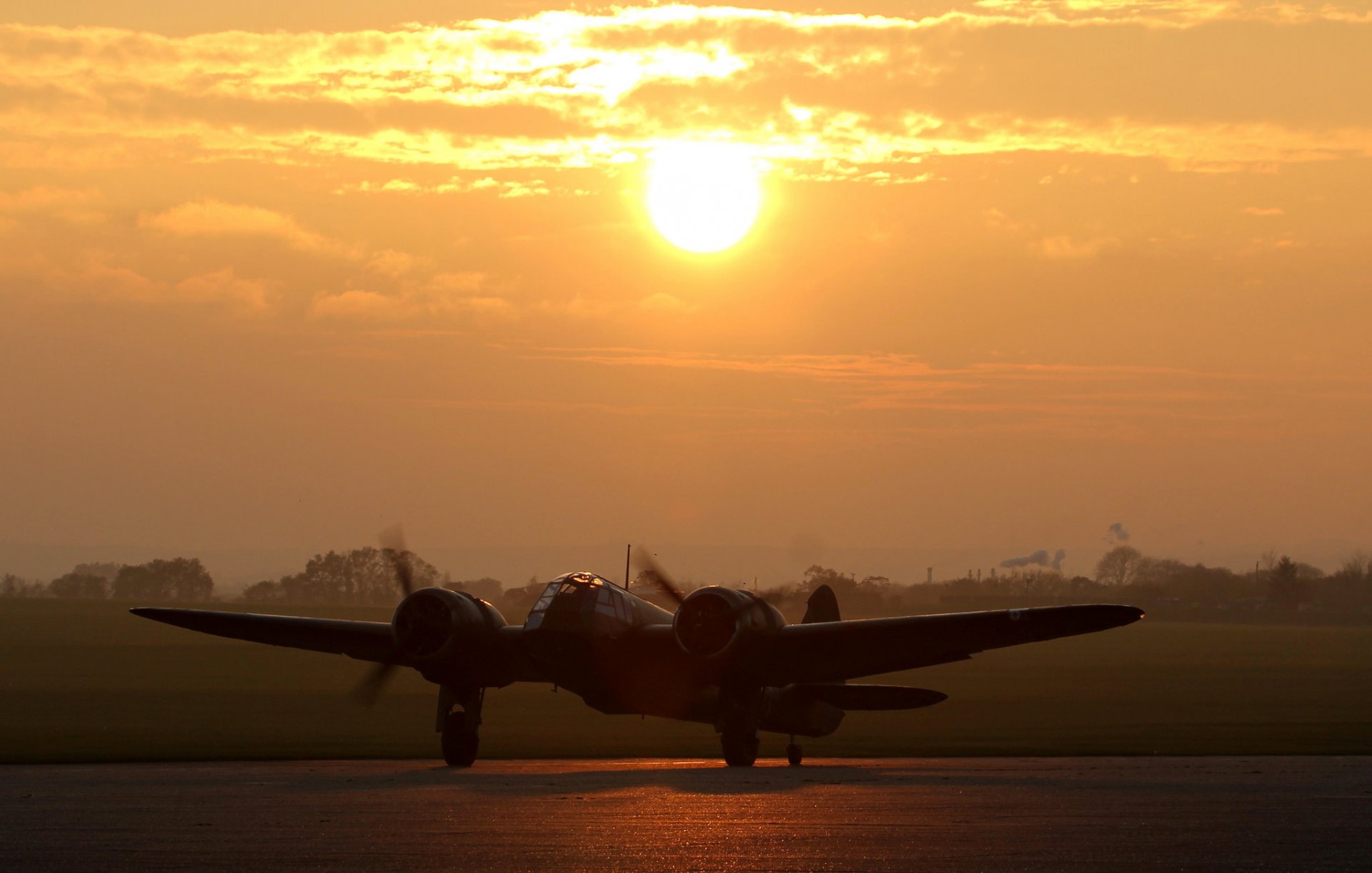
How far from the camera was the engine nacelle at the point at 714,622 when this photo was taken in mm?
27625

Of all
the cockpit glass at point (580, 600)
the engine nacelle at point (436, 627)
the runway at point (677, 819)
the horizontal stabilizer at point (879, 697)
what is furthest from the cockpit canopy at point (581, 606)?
the horizontal stabilizer at point (879, 697)

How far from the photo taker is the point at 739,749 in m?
28.4

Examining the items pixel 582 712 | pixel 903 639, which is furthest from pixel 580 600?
pixel 582 712

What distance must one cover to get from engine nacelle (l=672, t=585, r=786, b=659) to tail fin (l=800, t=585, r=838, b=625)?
4.11 meters

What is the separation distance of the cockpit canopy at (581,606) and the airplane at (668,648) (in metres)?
0.02

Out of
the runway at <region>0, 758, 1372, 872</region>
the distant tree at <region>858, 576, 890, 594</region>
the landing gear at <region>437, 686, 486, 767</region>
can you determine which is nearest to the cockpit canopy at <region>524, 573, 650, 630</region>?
the landing gear at <region>437, 686, 486, 767</region>

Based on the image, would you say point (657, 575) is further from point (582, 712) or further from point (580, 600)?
point (582, 712)

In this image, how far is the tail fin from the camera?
32.0 m

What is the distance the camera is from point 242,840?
15719 mm

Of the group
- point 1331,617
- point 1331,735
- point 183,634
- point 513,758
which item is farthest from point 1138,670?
point 1331,617

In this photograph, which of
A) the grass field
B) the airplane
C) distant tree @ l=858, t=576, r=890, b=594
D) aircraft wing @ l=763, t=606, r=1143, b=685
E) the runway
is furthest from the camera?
distant tree @ l=858, t=576, r=890, b=594

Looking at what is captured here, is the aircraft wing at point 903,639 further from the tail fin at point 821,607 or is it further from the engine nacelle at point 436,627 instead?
the engine nacelle at point 436,627

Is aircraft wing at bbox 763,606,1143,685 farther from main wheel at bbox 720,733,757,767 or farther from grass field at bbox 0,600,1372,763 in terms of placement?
grass field at bbox 0,600,1372,763

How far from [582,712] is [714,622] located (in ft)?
90.4
